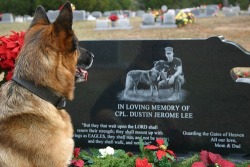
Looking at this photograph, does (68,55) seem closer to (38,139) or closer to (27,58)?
(27,58)

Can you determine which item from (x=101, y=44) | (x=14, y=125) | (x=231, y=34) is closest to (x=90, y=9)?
(x=231, y=34)

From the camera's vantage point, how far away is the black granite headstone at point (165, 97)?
5.32 metres

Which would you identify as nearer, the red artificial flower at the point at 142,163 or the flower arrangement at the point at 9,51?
the red artificial flower at the point at 142,163

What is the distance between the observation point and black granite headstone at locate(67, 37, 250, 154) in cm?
532

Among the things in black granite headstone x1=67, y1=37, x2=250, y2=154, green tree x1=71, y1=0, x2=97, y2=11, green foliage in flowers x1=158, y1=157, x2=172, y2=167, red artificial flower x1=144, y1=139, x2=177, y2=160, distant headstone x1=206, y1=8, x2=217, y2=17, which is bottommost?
green foliage in flowers x1=158, y1=157, x2=172, y2=167

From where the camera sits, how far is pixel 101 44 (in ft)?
18.5

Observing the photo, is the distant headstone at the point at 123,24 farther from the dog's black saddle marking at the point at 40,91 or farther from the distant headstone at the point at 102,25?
the dog's black saddle marking at the point at 40,91

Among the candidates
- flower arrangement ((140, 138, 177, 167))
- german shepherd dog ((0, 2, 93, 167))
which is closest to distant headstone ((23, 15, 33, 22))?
flower arrangement ((140, 138, 177, 167))

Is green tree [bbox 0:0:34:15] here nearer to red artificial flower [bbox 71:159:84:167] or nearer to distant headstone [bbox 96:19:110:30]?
distant headstone [bbox 96:19:110:30]

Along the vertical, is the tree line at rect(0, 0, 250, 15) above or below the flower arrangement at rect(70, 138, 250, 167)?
above

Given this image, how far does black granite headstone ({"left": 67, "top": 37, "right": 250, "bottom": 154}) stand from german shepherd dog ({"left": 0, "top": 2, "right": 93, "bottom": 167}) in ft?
6.59

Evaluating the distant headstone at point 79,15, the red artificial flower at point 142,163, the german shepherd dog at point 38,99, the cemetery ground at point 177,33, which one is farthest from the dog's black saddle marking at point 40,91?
the distant headstone at point 79,15

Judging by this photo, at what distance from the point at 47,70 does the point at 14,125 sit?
53 cm

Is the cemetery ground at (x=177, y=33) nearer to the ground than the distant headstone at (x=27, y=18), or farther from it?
nearer to the ground
